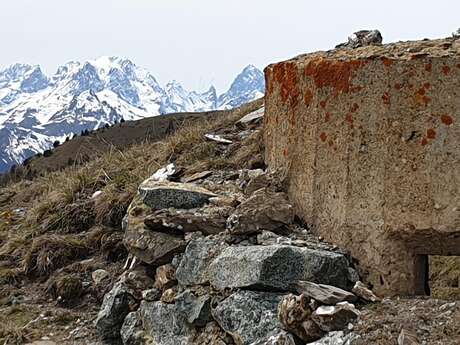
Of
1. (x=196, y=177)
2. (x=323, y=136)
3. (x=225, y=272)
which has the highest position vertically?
(x=323, y=136)

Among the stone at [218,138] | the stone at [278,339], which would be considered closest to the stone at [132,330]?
the stone at [278,339]

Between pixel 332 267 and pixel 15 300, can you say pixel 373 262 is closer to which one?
pixel 332 267

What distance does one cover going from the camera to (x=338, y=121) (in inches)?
179

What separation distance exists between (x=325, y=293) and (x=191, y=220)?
1738mm

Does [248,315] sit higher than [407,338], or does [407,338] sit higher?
[407,338]

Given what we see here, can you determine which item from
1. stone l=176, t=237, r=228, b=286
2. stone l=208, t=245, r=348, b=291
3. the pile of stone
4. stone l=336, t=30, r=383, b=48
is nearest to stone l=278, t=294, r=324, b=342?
the pile of stone

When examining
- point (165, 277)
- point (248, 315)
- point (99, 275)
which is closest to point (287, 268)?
point (248, 315)

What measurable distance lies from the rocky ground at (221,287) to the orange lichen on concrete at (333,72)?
960mm

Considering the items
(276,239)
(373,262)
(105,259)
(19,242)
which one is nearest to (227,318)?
(276,239)

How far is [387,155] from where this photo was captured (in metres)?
4.24

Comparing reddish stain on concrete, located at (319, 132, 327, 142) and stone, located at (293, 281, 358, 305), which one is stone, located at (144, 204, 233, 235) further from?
stone, located at (293, 281, 358, 305)

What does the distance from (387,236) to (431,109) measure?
0.92m

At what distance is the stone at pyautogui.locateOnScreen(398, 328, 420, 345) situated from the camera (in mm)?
3305

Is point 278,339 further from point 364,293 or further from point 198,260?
point 198,260
